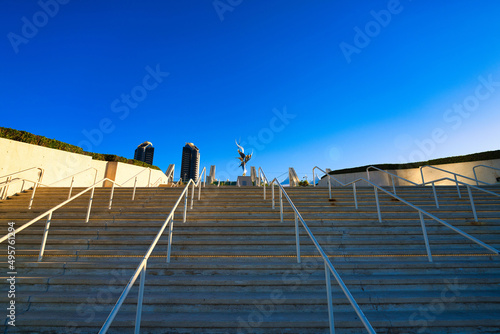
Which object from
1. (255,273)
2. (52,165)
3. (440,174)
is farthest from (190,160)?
(255,273)

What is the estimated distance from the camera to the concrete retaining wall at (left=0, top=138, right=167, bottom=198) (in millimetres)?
7758

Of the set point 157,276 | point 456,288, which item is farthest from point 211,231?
point 456,288

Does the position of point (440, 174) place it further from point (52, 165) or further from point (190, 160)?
point (190, 160)

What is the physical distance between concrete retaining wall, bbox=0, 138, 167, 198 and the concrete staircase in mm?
3900

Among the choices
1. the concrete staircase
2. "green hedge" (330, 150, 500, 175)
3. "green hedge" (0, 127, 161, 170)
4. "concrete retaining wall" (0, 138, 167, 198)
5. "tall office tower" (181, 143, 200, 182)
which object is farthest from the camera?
"tall office tower" (181, 143, 200, 182)

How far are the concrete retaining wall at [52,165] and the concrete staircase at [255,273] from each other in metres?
3.90

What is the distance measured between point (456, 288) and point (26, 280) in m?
5.79

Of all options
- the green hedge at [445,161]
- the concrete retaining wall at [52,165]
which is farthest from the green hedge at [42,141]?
the green hedge at [445,161]

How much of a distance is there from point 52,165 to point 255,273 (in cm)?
1035

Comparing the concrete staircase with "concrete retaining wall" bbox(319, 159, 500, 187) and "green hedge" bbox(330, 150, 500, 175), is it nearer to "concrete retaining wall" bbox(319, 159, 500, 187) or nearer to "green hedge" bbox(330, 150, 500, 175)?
"concrete retaining wall" bbox(319, 159, 500, 187)

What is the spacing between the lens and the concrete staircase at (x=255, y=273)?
8.18ft

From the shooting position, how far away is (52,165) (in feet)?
30.7

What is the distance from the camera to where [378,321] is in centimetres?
247

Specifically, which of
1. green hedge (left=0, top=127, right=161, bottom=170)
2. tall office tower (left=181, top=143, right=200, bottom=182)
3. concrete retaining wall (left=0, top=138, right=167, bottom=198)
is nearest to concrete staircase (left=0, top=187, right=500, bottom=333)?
concrete retaining wall (left=0, top=138, right=167, bottom=198)
